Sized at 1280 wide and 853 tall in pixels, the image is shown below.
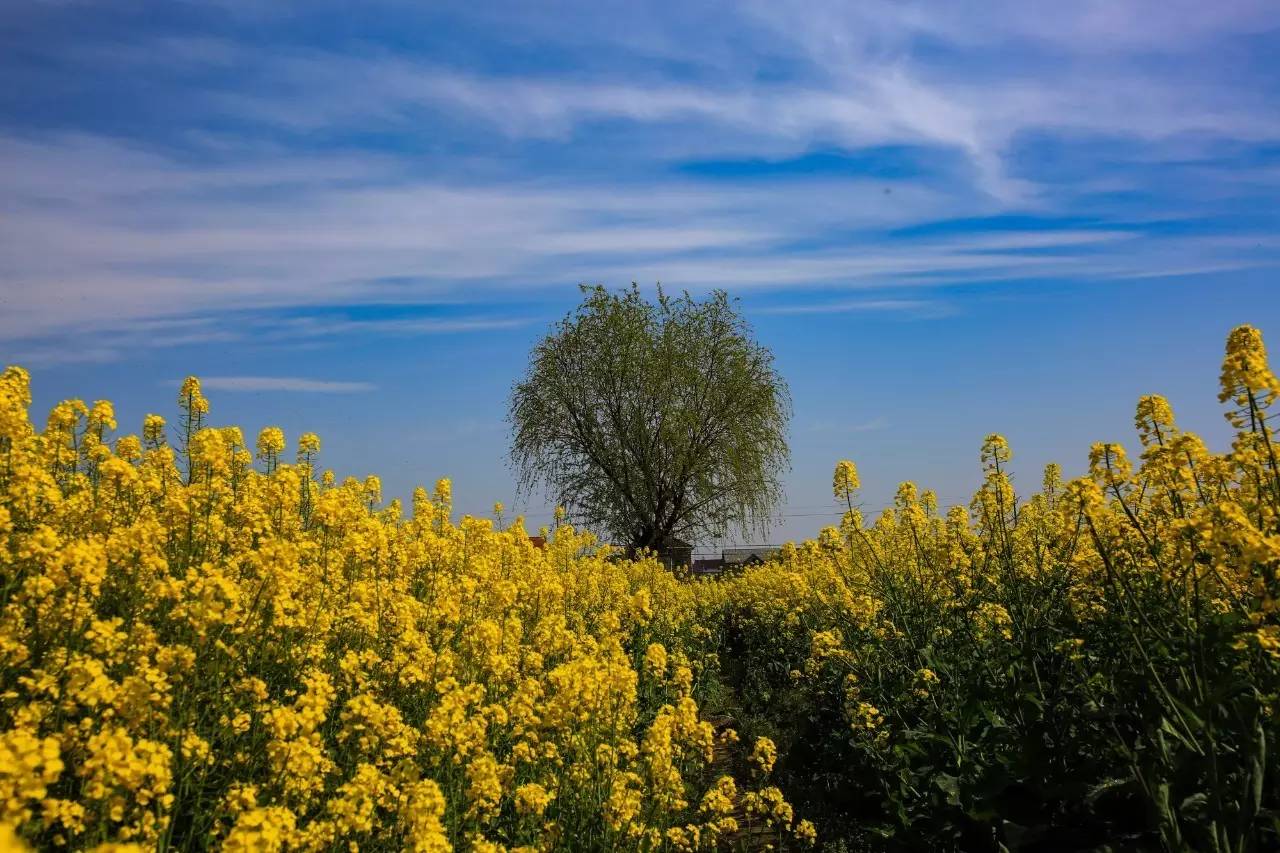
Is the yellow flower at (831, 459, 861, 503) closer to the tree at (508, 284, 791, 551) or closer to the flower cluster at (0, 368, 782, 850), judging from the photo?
the flower cluster at (0, 368, 782, 850)

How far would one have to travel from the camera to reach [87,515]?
18.9 feet

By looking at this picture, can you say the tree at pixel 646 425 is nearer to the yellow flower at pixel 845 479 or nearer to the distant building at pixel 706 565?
the distant building at pixel 706 565

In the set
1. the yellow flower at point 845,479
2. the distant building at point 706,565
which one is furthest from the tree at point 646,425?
the yellow flower at point 845,479

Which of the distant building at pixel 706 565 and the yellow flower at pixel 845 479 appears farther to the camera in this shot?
the distant building at pixel 706 565

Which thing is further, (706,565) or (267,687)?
(706,565)

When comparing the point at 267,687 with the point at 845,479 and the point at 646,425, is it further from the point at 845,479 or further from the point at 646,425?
the point at 646,425

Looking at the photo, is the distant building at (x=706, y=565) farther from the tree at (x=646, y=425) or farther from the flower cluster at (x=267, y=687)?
the flower cluster at (x=267, y=687)

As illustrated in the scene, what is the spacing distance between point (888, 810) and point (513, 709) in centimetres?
245

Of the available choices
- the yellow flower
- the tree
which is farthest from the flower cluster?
the tree

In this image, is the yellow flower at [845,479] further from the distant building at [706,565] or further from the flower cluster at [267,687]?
the distant building at [706,565]

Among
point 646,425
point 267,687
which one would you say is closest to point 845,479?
point 267,687

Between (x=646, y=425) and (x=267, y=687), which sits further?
(x=646, y=425)

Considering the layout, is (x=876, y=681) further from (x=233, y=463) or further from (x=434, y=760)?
(x=233, y=463)

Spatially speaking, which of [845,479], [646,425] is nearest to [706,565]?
[646,425]
